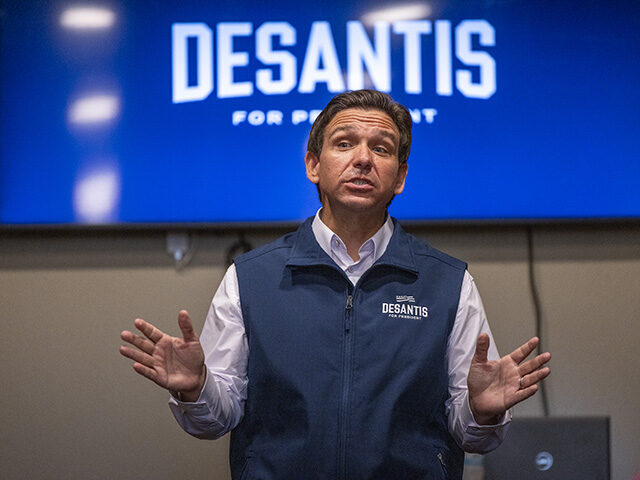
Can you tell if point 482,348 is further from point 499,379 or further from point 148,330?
point 148,330

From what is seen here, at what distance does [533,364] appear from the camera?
1.28m

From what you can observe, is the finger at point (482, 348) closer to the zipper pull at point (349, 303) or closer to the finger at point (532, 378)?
the finger at point (532, 378)

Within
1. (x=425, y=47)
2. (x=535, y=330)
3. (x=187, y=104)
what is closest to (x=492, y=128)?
(x=425, y=47)

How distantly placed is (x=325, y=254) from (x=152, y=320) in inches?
44.4

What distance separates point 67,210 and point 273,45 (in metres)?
0.97

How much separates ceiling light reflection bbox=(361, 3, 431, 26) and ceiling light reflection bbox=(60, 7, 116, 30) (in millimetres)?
946

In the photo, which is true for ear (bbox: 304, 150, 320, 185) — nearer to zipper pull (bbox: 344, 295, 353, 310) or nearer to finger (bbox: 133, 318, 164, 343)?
zipper pull (bbox: 344, 295, 353, 310)

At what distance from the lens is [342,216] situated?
1575 mm

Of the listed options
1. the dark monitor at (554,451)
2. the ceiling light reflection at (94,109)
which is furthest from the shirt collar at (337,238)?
the ceiling light reflection at (94,109)

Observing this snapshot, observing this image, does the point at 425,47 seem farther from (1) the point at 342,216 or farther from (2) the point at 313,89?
(1) the point at 342,216

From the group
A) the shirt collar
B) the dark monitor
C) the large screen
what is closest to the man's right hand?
the shirt collar

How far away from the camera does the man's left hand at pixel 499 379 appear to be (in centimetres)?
128

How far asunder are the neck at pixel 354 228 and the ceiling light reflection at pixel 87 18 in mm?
1323

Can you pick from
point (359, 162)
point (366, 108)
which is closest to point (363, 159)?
point (359, 162)
